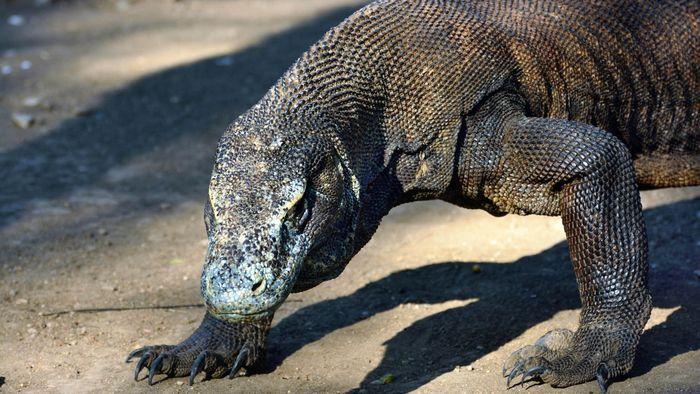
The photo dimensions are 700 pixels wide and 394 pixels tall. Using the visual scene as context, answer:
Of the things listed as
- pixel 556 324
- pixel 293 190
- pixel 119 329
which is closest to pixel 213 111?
pixel 119 329

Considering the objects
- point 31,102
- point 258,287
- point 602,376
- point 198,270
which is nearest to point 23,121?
point 31,102

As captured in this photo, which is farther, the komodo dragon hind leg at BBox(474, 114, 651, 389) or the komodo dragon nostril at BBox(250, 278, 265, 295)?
the komodo dragon hind leg at BBox(474, 114, 651, 389)

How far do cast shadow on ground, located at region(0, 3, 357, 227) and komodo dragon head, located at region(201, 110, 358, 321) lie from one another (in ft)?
12.8

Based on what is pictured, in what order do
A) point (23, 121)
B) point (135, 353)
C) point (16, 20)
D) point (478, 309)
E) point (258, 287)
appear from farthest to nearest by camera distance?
1. point (16, 20)
2. point (23, 121)
3. point (478, 309)
4. point (135, 353)
5. point (258, 287)

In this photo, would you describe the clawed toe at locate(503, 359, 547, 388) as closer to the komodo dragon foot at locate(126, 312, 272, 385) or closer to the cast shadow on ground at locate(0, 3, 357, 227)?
the komodo dragon foot at locate(126, 312, 272, 385)

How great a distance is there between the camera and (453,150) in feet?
15.8

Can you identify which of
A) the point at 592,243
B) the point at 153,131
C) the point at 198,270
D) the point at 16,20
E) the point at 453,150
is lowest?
the point at 16,20

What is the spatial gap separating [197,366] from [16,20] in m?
10.5

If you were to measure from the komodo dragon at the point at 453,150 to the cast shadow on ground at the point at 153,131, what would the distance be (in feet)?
11.0

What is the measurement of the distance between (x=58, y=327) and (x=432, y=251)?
8.80ft

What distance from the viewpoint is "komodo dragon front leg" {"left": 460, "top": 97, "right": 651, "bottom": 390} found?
4.57m

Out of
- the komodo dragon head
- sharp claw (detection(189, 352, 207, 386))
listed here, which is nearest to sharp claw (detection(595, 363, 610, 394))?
the komodo dragon head

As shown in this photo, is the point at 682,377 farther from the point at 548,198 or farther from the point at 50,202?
the point at 50,202

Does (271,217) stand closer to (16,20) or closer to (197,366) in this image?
(197,366)
